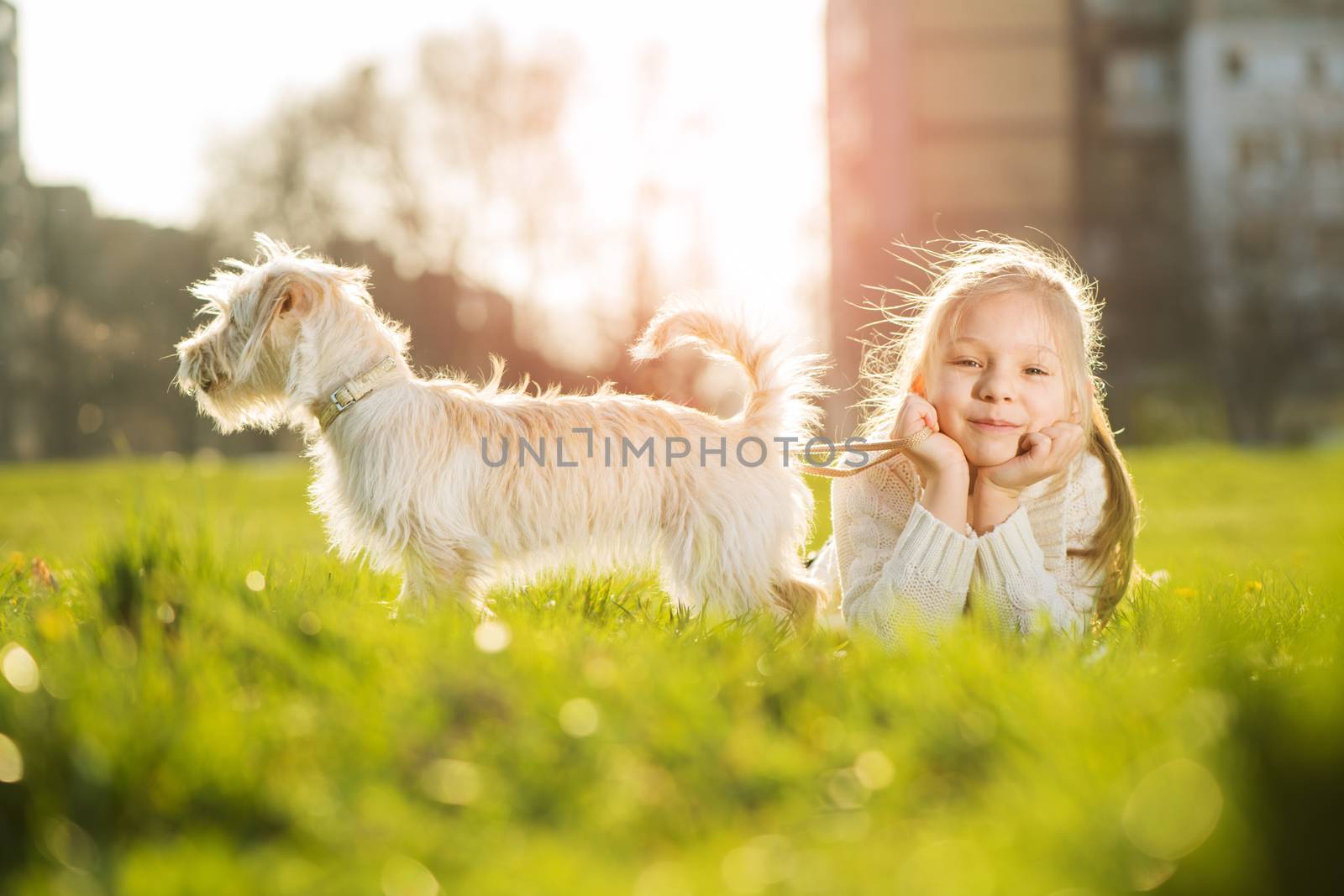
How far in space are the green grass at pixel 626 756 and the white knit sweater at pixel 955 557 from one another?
1.71 feet

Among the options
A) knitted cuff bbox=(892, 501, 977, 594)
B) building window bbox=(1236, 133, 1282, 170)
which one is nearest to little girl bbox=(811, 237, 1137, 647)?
knitted cuff bbox=(892, 501, 977, 594)

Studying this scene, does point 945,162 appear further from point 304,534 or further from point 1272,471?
point 304,534

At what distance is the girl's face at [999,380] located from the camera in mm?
3701

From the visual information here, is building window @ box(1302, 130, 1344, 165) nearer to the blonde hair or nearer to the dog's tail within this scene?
the blonde hair

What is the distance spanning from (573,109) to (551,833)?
67.6 feet

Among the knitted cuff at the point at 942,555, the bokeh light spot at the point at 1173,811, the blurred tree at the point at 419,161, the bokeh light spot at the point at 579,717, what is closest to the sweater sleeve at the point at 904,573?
the knitted cuff at the point at 942,555

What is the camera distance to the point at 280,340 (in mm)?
4023

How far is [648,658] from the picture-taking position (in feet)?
8.40

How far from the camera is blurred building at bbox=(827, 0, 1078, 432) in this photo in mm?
37812

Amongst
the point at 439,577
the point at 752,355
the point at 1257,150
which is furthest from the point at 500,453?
the point at 1257,150

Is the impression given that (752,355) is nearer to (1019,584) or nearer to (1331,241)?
(1019,584)

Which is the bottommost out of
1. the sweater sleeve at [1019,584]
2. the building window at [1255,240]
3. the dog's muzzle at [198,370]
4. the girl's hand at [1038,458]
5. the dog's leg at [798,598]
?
the dog's leg at [798,598]

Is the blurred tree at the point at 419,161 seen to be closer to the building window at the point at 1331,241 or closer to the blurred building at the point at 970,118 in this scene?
the blurred building at the point at 970,118

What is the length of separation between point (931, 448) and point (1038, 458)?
0.37 meters
